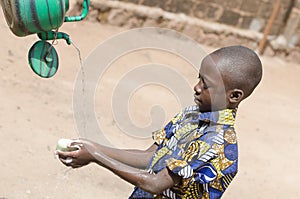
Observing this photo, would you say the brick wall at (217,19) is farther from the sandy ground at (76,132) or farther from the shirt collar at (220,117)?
the shirt collar at (220,117)

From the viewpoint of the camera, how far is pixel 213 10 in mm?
6328

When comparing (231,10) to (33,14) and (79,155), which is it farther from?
(79,155)

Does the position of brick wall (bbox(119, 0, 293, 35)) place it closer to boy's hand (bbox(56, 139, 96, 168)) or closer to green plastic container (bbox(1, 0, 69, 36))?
green plastic container (bbox(1, 0, 69, 36))

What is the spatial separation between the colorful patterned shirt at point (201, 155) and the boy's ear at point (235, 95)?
→ 0.14ft

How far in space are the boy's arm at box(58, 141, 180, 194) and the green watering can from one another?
432 millimetres

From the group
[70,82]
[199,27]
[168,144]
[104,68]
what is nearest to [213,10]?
[199,27]

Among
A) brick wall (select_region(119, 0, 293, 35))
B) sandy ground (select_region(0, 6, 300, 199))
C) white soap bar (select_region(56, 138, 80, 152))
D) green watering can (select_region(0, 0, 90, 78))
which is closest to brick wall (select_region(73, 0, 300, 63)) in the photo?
brick wall (select_region(119, 0, 293, 35))

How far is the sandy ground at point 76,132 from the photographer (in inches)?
126

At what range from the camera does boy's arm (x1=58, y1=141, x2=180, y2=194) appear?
166cm

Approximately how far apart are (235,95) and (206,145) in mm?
190

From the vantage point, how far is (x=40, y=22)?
73.9 inches

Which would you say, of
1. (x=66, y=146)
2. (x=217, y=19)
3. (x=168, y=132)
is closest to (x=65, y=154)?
(x=66, y=146)

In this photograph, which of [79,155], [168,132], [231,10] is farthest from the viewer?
[231,10]

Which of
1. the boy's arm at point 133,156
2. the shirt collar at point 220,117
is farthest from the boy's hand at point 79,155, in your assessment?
the shirt collar at point 220,117
